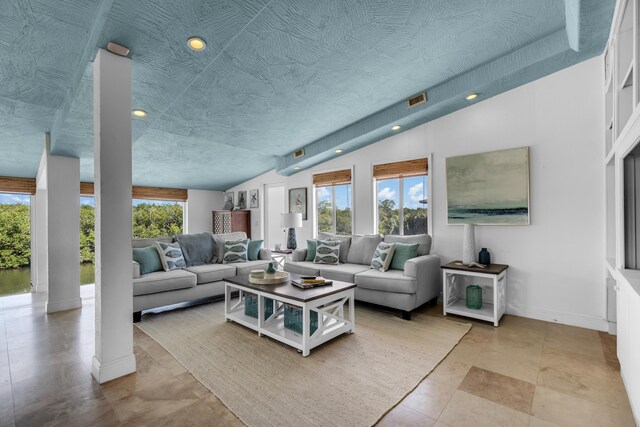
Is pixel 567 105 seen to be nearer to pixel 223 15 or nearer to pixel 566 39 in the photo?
pixel 566 39

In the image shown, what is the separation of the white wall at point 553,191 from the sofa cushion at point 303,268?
6.22 feet

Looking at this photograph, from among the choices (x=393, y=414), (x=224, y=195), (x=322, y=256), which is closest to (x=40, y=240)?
(x=224, y=195)

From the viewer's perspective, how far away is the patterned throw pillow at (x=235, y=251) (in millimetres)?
4547

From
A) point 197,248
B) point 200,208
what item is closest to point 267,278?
point 197,248

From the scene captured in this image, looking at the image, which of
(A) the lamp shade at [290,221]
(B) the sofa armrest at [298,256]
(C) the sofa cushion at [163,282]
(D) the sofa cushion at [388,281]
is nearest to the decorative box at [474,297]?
(D) the sofa cushion at [388,281]

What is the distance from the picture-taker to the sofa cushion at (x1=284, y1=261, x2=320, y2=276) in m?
4.27

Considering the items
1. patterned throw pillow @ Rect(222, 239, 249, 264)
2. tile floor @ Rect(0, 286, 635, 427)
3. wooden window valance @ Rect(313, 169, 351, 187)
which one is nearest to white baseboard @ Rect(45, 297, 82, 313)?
tile floor @ Rect(0, 286, 635, 427)

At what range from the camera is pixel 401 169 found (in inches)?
181

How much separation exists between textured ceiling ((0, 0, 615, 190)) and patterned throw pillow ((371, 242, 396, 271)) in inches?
67.4

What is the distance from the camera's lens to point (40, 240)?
4988 millimetres

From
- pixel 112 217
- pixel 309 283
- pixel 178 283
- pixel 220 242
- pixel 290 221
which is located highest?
pixel 112 217

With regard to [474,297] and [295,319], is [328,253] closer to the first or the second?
[295,319]

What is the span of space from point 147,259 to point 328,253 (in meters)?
2.44

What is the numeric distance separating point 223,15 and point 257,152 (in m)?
3.34
